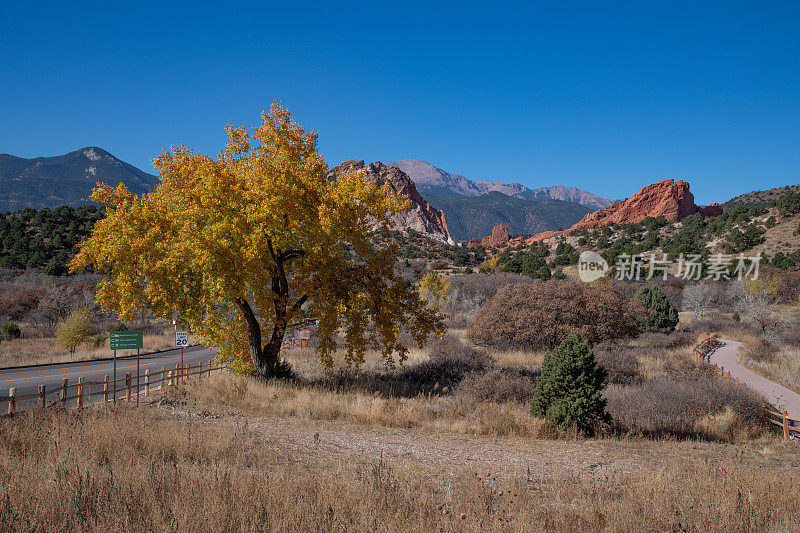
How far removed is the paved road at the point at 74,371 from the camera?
55.9 ft

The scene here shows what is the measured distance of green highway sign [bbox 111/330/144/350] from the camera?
531 inches

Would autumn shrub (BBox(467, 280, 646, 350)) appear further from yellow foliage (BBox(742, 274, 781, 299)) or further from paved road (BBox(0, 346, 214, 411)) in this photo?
yellow foliage (BBox(742, 274, 781, 299))

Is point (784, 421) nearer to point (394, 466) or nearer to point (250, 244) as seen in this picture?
point (394, 466)

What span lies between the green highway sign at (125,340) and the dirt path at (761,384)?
59.8ft

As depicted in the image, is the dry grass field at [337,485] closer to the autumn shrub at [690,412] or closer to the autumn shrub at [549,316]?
the autumn shrub at [690,412]

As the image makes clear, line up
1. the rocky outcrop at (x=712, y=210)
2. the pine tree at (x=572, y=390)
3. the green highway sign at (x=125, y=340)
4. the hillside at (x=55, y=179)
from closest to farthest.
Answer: the pine tree at (x=572, y=390) → the green highway sign at (x=125, y=340) → the rocky outcrop at (x=712, y=210) → the hillside at (x=55, y=179)

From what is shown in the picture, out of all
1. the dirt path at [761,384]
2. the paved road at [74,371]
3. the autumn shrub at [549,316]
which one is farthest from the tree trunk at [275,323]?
the dirt path at [761,384]

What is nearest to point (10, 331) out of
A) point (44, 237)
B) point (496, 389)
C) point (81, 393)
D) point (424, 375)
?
point (81, 393)

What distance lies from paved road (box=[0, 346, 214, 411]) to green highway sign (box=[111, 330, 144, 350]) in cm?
153

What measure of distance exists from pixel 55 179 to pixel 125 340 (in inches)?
6981

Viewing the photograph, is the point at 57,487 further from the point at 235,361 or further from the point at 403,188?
the point at 403,188

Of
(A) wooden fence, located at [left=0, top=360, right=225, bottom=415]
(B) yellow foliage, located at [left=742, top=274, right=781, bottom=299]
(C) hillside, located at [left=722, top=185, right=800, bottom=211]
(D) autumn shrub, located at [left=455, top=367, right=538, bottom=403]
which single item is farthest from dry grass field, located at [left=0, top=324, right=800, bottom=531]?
(C) hillside, located at [left=722, top=185, right=800, bottom=211]

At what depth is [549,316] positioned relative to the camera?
76.8 feet

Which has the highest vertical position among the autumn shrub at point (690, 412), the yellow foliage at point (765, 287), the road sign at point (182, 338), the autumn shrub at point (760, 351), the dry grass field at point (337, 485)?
the yellow foliage at point (765, 287)
